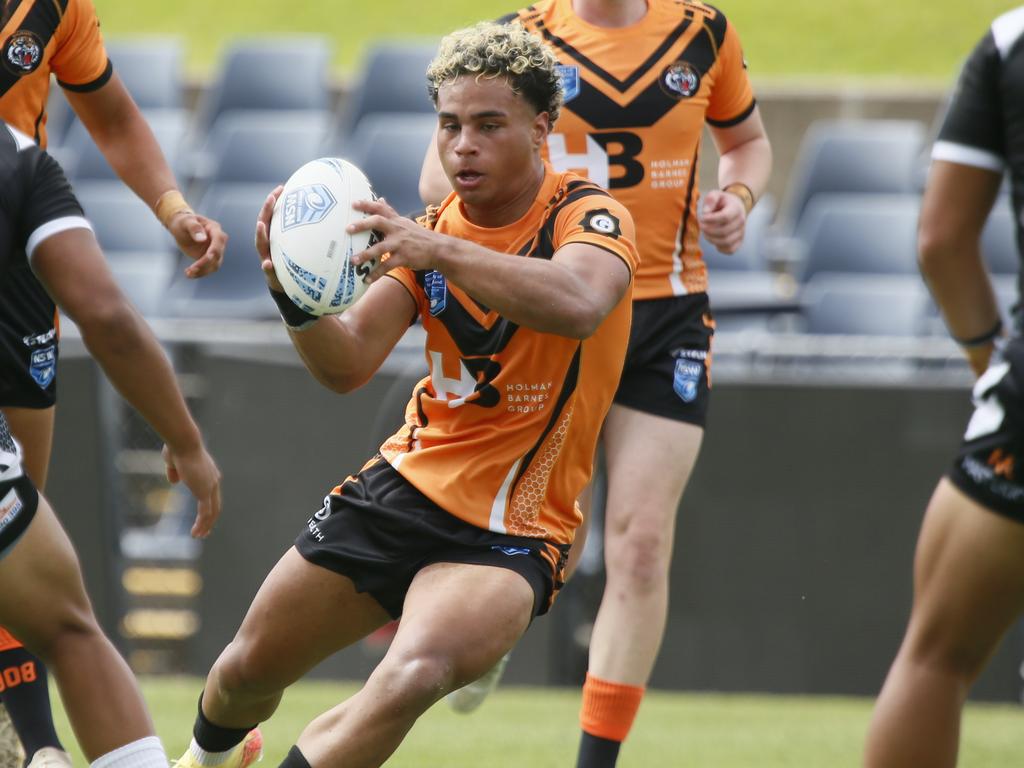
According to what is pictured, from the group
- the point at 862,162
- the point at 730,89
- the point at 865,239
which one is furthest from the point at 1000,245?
the point at 730,89

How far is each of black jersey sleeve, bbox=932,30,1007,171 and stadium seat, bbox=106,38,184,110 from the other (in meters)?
10.4

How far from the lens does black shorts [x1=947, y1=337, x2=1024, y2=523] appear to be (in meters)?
3.19

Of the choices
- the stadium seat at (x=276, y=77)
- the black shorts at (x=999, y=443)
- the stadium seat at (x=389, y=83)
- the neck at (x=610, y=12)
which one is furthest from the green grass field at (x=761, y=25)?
the black shorts at (x=999, y=443)

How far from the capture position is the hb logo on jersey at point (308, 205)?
3.70 meters

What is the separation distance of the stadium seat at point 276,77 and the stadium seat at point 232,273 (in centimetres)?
182

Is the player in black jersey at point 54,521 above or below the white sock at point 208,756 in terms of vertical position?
above

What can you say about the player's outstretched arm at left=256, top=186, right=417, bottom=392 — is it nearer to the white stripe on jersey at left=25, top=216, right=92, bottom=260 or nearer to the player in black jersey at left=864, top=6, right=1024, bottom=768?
the white stripe on jersey at left=25, top=216, right=92, bottom=260

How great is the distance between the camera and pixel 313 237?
12.1 feet

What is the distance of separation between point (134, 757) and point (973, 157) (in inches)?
92.9

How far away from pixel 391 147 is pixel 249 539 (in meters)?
4.17

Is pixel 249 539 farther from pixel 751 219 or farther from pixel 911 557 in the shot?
pixel 751 219

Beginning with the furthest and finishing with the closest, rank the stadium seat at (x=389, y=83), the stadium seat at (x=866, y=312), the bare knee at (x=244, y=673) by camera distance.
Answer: the stadium seat at (x=389, y=83), the stadium seat at (x=866, y=312), the bare knee at (x=244, y=673)

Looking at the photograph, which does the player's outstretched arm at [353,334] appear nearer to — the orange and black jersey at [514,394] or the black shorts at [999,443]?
the orange and black jersey at [514,394]

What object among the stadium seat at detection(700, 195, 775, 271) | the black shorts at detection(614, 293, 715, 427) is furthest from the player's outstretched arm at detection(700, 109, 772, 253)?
the stadium seat at detection(700, 195, 775, 271)
